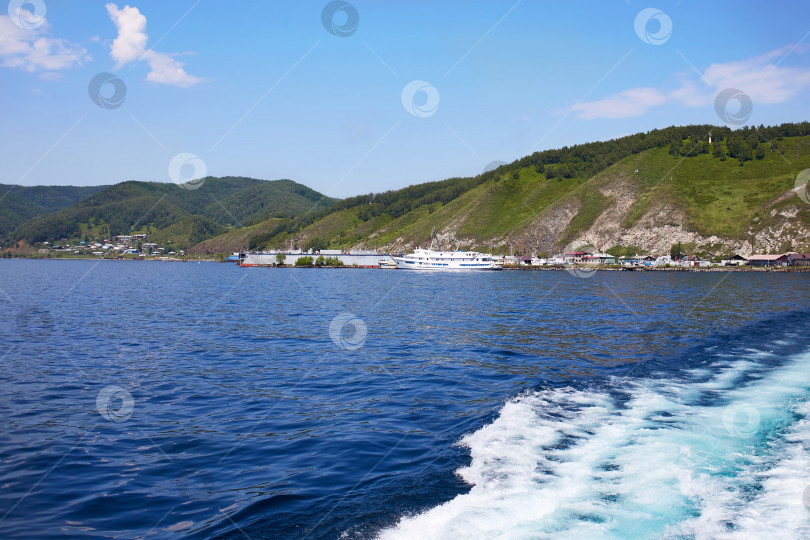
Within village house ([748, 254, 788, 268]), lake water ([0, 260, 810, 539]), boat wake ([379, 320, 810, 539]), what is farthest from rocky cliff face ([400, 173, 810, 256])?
boat wake ([379, 320, 810, 539])

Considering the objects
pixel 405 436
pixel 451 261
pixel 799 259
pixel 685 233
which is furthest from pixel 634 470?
pixel 685 233

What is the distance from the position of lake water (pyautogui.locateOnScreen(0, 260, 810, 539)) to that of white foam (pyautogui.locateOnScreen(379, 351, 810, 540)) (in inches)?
2.2

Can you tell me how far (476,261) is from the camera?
172m

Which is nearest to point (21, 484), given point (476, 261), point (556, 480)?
point (556, 480)

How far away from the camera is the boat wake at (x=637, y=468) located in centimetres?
896

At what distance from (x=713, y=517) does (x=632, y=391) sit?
33.7 ft

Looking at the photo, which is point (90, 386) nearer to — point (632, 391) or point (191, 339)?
point (191, 339)

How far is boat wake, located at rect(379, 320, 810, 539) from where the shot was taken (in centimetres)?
896

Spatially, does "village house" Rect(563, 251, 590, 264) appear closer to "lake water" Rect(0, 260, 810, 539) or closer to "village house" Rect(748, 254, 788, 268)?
"village house" Rect(748, 254, 788, 268)

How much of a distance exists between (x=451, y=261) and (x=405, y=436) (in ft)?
532

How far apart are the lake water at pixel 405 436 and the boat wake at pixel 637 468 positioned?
0.06 meters

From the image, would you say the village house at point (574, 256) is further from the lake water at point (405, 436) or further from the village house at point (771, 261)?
the lake water at point (405, 436)

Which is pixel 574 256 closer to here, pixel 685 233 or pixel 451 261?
pixel 685 233

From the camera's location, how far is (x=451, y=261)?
17612 cm
